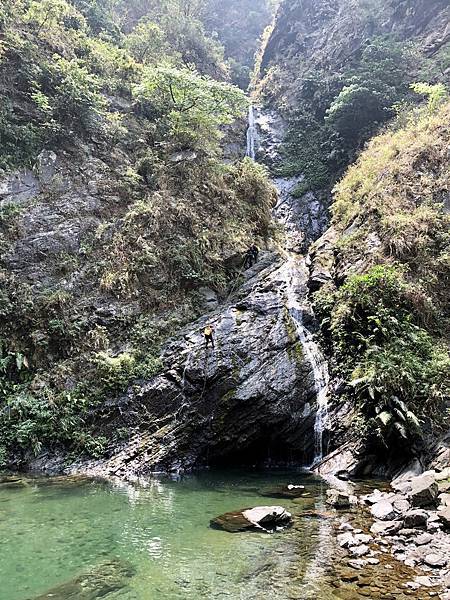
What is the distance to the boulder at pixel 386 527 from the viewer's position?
24.3 ft

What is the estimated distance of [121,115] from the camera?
22.5 metres

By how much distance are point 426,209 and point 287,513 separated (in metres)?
12.4

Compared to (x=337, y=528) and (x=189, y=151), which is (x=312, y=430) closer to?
(x=337, y=528)

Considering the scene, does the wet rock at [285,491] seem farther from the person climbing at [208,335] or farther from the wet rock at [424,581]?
the person climbing at [208,335]

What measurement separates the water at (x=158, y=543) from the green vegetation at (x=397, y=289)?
3178 millimetres

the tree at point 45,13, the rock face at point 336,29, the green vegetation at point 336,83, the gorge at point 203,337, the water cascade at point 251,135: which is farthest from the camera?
the water cascade at point 251,135

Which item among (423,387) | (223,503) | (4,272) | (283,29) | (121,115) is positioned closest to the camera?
(223,503)

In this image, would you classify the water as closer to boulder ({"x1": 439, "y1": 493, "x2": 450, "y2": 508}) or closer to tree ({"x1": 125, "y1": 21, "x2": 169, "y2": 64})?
boulder ({"x1": 439, "y1": 493, "x2": 450, "y2": 508})

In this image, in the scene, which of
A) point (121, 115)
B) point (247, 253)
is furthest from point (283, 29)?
point (247, 253)

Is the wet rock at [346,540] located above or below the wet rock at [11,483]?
below

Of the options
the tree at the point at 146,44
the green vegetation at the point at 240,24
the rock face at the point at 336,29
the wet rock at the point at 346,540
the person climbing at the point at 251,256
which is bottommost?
the wet rock at the point at 346,540

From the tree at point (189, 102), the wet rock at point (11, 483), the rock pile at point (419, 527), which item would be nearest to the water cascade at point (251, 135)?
the tree at point (189, 102)

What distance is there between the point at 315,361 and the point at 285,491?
5103 millimetres

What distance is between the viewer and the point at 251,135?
32.2m
